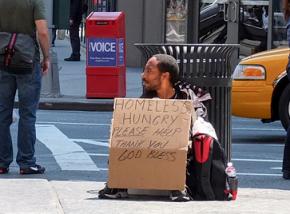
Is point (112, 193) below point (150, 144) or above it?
below

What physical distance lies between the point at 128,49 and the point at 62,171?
45.0ft

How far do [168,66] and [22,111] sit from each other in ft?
6.30

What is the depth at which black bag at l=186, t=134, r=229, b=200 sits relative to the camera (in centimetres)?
770

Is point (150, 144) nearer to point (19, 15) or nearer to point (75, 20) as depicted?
point (19, 15)

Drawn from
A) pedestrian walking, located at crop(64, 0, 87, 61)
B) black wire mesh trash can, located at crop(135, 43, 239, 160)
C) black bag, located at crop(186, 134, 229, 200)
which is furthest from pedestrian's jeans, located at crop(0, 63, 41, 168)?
pedestrian walking, located at crop(64, 0, 87, 61)

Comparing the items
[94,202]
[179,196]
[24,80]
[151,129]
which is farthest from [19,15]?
[179,196]

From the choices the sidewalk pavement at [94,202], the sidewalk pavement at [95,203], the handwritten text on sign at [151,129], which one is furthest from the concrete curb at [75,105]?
the handwritten text on sign at [151,129]

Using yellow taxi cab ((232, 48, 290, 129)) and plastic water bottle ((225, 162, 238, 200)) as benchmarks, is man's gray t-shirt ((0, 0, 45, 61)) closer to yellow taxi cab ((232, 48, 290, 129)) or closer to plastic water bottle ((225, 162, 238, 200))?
Answer: plastic water bottle ((225, 162, 238, 200))

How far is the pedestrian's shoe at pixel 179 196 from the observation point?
769cm

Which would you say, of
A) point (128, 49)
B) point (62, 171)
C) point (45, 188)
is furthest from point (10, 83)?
point (128, 49)

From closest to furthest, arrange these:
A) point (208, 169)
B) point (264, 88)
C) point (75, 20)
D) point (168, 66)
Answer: point (208, 169) < point (168, 66) < point (264, 88) < point (75, 20)

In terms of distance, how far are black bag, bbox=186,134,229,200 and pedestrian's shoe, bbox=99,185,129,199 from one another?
50 centimetres

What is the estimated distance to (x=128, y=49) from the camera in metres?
23.6

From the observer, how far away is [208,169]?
303 inches
